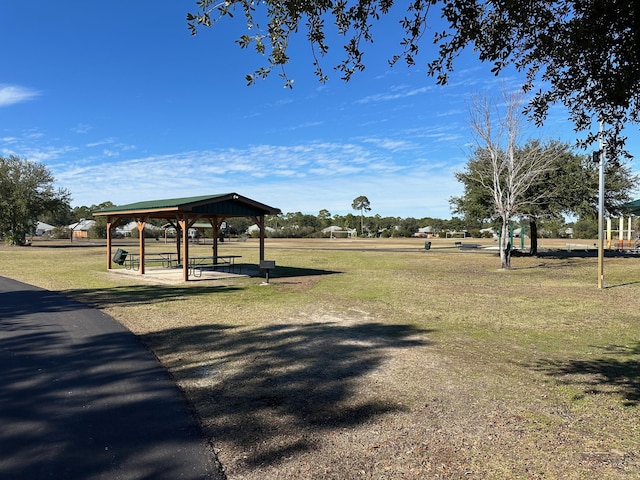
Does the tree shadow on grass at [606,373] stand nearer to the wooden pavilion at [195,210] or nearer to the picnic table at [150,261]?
the wooden pavilion at [195,210]

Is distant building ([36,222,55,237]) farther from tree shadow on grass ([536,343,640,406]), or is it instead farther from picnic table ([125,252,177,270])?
tree shadow on grass ([536,343,640,406])

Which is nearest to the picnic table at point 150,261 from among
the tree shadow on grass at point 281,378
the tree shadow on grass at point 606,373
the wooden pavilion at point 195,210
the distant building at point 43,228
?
the wooden pavilion at point 195,210

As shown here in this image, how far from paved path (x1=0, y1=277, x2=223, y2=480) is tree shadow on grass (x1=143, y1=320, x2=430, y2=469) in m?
0.31

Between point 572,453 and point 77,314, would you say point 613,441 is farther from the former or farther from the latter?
point 77,314

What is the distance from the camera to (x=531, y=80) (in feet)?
16.9

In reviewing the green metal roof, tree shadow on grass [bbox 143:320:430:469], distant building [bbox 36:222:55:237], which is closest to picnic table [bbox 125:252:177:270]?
the green metal roof

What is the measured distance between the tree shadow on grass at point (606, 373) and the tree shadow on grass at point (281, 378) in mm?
2088

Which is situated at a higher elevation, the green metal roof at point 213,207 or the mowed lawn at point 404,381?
the green metal roof at point 213,207

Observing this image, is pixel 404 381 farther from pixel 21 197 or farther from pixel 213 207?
pixel 21 197

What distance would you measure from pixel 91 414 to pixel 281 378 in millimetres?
2113

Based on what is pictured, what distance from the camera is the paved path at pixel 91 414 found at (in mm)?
3104

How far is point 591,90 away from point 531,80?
82 cm

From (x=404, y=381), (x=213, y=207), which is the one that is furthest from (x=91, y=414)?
(x=213, y=207)

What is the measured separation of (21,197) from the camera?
137 ft
